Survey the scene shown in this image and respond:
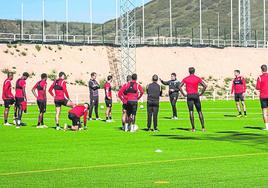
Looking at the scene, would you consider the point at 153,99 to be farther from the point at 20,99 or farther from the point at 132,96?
the point at 20,99

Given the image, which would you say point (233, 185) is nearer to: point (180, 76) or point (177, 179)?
point (177, 179)

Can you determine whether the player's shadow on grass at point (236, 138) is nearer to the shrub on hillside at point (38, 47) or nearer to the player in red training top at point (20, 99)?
the player in red training top at point (20, 99)

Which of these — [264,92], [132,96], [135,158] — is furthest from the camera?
[132,96]

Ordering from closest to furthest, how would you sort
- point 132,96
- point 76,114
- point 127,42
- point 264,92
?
point 264,92 < point 132,96 < point 76,114 < point 127,42

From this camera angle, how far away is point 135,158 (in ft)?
63.8

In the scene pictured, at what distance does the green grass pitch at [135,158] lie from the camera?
15273 mm

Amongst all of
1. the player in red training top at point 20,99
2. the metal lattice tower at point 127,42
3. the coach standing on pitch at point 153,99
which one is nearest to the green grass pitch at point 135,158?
the coach standing on pitch at point 153,99

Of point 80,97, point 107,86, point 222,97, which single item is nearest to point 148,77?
point 222,97

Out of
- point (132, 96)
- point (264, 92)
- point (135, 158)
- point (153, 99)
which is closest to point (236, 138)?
point (264, 92)

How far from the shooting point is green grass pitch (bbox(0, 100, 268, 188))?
15.3m

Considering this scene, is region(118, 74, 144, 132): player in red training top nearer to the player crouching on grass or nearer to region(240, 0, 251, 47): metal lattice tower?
the player crouching on grass

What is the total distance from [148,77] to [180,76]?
14.7ft

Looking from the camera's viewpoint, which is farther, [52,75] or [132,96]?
[52,75]

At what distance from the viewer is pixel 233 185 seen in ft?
47.5
